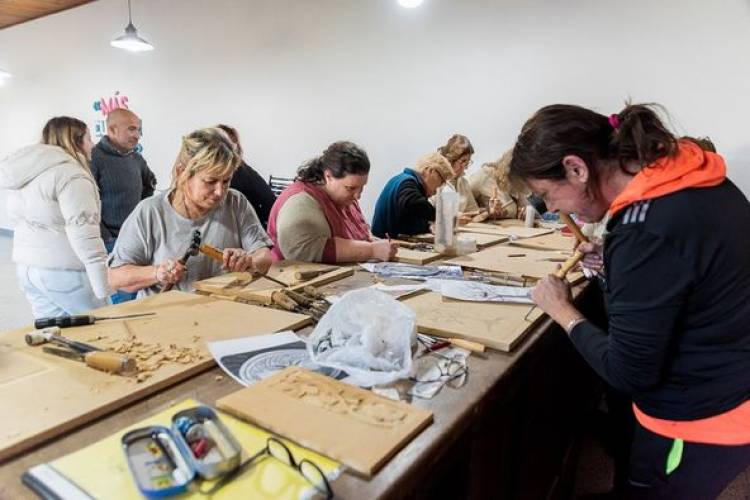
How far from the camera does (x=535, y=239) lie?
2.62m

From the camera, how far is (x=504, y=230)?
2961 mm

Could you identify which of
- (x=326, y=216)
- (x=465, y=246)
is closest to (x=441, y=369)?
(x=326, y=216)

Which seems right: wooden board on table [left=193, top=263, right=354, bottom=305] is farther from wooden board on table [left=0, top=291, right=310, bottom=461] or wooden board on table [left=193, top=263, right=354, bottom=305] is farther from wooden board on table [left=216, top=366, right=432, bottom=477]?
wooden board on table [left=216, top=366, right=432, bottom=477]

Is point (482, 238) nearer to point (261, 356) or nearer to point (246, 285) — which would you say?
point (246, 285)

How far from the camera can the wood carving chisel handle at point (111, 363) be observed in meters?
0.88

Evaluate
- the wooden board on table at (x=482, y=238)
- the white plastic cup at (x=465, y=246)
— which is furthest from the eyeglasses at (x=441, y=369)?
the wooden board on table at (x=482, y=238)

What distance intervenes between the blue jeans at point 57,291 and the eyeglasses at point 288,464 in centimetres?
198

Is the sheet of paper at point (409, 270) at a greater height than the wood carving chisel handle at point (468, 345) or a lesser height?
greater

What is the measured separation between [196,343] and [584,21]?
3589 mm

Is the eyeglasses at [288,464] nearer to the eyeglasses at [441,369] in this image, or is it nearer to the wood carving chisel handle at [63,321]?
the eyeglasses at [441,369]

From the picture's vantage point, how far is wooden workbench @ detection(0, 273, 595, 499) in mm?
651

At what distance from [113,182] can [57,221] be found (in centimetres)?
106

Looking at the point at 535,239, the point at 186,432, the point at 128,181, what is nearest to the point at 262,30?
the point at 128,181

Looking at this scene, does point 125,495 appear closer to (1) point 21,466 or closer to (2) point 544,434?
(1) point 21,466
